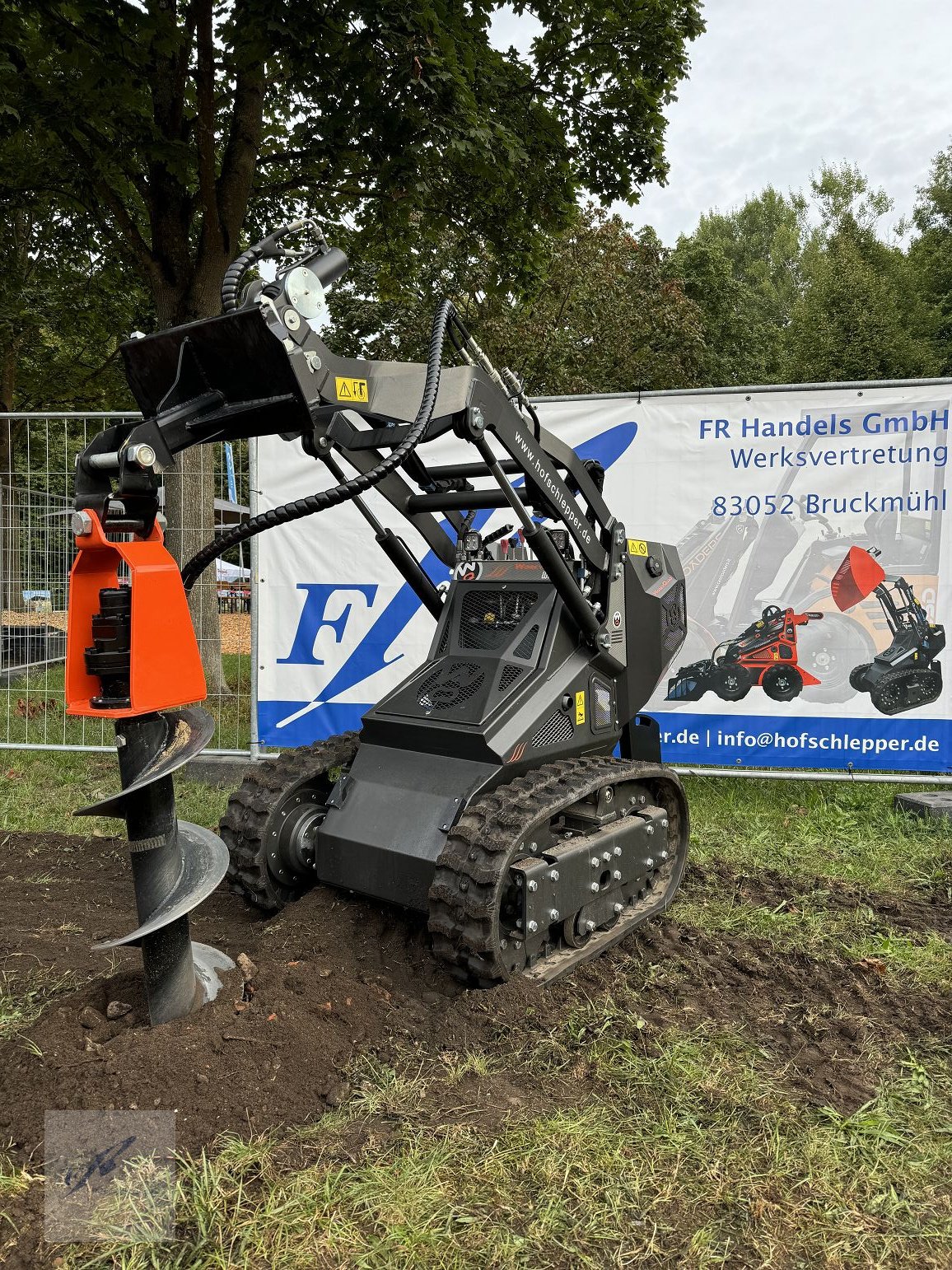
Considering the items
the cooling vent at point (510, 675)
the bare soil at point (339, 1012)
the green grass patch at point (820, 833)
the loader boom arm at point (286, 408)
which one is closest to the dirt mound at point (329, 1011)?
the bare soil at point (339, 1012)

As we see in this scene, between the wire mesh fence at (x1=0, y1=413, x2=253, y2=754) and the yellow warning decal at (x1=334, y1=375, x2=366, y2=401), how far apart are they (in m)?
4.35

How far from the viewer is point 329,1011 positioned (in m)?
3.21

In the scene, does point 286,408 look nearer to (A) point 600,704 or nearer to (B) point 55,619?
(A) point 600,704

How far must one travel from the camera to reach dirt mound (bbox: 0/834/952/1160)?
271 cm

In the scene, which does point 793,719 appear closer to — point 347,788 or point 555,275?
point 347,788

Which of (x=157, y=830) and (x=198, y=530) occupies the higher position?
(x=198, y=530)

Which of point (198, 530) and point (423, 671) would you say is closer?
point (423, 671)

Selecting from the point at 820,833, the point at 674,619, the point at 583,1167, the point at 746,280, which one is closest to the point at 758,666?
the point at 820,833

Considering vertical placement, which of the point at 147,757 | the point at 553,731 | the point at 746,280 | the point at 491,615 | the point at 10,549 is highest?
the point at 746,280

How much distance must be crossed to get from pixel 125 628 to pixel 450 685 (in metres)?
1.77

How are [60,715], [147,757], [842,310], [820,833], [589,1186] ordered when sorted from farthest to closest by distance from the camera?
[842,310] < [60,715] < [820,833] < [147,757] < [589,1186]

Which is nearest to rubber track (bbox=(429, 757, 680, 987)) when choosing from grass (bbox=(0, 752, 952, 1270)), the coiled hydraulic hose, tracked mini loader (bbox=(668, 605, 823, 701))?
grass (bbox=(0, 752, 952, 1270))

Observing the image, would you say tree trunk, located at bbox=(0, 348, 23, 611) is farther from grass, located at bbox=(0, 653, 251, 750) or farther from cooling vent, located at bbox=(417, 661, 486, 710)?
cooling vent, located at bbox=(417, 661, 486, 710)

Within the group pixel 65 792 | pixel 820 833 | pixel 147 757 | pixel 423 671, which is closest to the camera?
pixel 147 757
